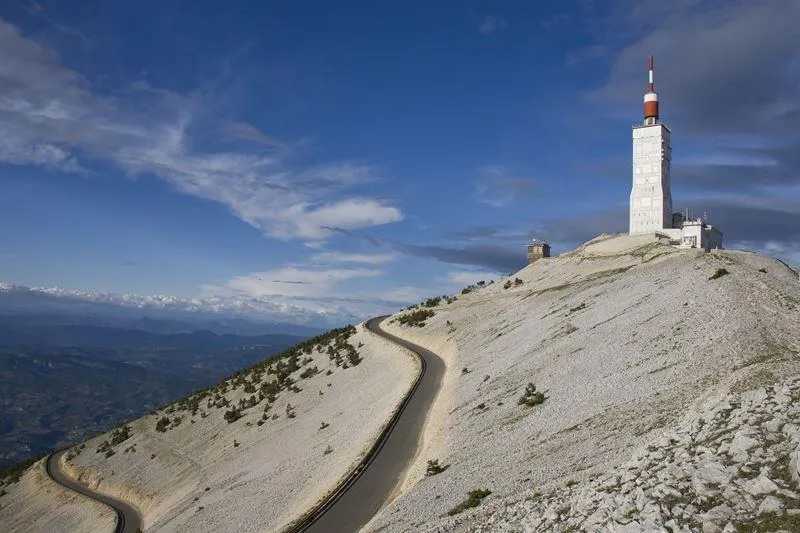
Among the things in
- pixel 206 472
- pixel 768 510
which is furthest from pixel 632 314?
pixel 206 472

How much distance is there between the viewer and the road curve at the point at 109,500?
4114 cm

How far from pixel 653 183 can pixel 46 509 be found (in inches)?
2964

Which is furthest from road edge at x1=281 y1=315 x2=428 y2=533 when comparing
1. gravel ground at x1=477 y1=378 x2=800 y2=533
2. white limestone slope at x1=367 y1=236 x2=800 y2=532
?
gravel ground at x1=477 y1=378 x2=800 y2=533

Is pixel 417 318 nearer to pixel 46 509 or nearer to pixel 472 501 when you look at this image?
pixel 46 509

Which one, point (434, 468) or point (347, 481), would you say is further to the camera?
point (347, 481)

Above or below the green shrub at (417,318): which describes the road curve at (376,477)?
below

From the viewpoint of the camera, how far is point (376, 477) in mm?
29547

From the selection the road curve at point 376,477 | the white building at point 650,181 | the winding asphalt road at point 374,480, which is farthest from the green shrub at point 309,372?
the white building at point 650,181

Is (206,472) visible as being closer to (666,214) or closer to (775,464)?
(775,464)

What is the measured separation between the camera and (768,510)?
12617 mm

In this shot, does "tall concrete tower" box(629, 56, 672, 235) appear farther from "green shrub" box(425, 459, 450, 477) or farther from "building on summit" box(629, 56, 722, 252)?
"green shrub" box(425, 459, 450, 477)

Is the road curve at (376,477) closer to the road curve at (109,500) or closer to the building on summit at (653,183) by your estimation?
the road curve at (109,500)

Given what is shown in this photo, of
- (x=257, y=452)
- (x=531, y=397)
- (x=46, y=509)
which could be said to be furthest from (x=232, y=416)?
(x=531, y=397)

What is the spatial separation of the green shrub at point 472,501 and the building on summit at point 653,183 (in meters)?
62.5
